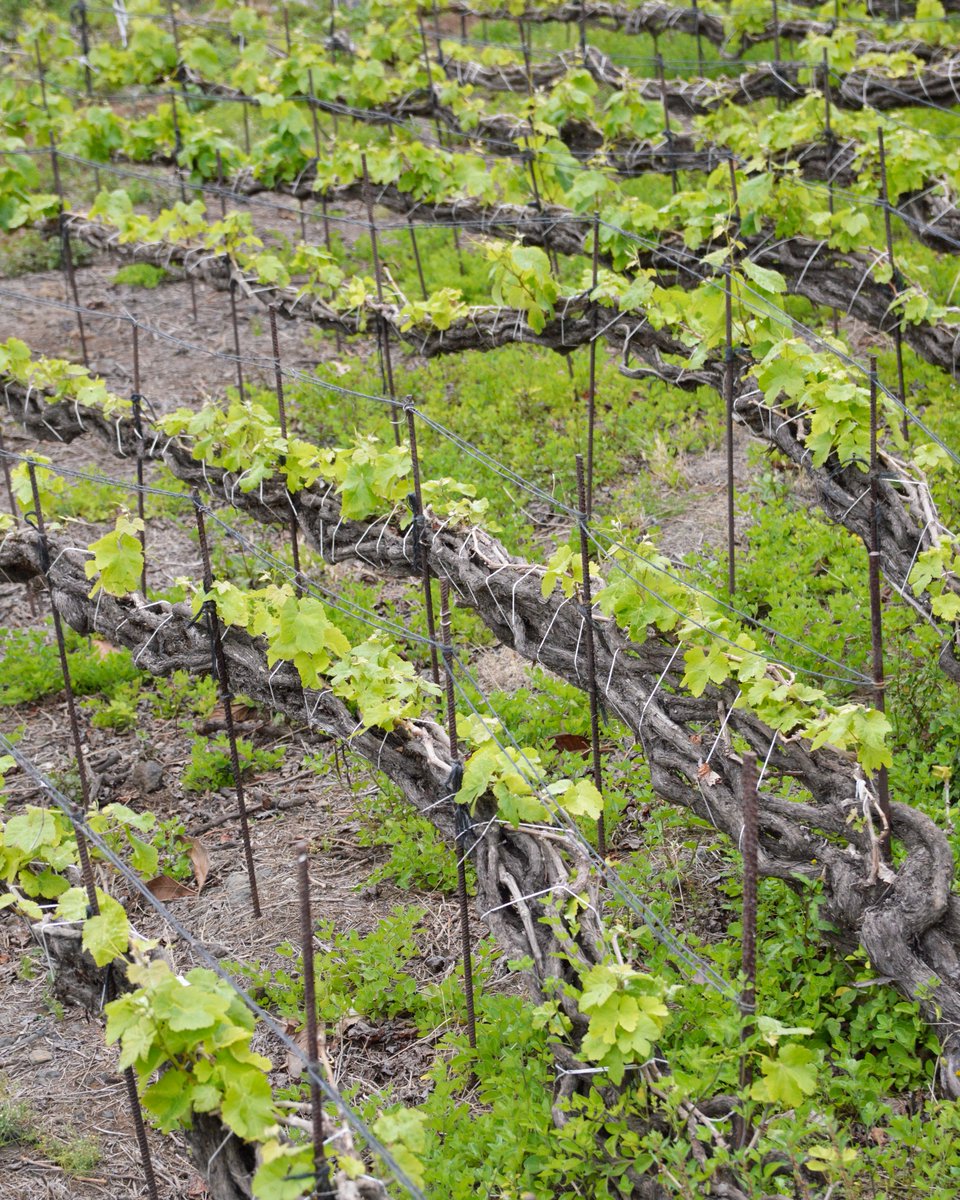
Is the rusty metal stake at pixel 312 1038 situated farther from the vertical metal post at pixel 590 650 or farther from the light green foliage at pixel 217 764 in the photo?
the light green foliage at pixel 217 764

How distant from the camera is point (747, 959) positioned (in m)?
2.77

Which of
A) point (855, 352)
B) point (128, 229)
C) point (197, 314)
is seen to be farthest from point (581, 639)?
point (197, 314)

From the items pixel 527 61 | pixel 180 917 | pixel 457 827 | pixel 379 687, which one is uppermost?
pixel 527 61

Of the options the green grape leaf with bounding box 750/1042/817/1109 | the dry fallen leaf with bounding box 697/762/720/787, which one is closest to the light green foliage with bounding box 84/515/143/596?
the dry fallen leaf with bounding box 697/762/720/787

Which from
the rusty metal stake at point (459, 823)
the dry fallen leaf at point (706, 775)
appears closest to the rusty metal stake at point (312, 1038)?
the rusty metal stake at point (459, 823)

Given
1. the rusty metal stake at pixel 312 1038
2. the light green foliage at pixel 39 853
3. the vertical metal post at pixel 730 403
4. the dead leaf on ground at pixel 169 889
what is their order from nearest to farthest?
the rusty metal stake at pixel 312 1038 → the light green foliage at pixel 39 853 → the dead leaf on ground at pixel 169 889 → the vertical metal post at pixel 730 403

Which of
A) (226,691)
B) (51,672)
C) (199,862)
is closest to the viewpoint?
(226,691)

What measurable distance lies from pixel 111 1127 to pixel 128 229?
19.3 ft

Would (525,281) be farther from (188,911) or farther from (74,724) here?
(188,911)

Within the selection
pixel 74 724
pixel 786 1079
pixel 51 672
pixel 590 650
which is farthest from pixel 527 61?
pixel 786 1079

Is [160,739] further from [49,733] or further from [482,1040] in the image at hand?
[482,1040]

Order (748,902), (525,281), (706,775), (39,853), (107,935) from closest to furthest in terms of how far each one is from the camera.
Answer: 1. (748,902)
2. (107,935)
3. (39,853)
4. (706,775)
5. (525,281)

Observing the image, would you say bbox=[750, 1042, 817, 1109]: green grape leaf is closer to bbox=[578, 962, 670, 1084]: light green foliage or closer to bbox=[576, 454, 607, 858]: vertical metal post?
bbox=[578, 962, 670, 1084]: light green foliage

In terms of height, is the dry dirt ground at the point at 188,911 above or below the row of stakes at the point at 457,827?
below
